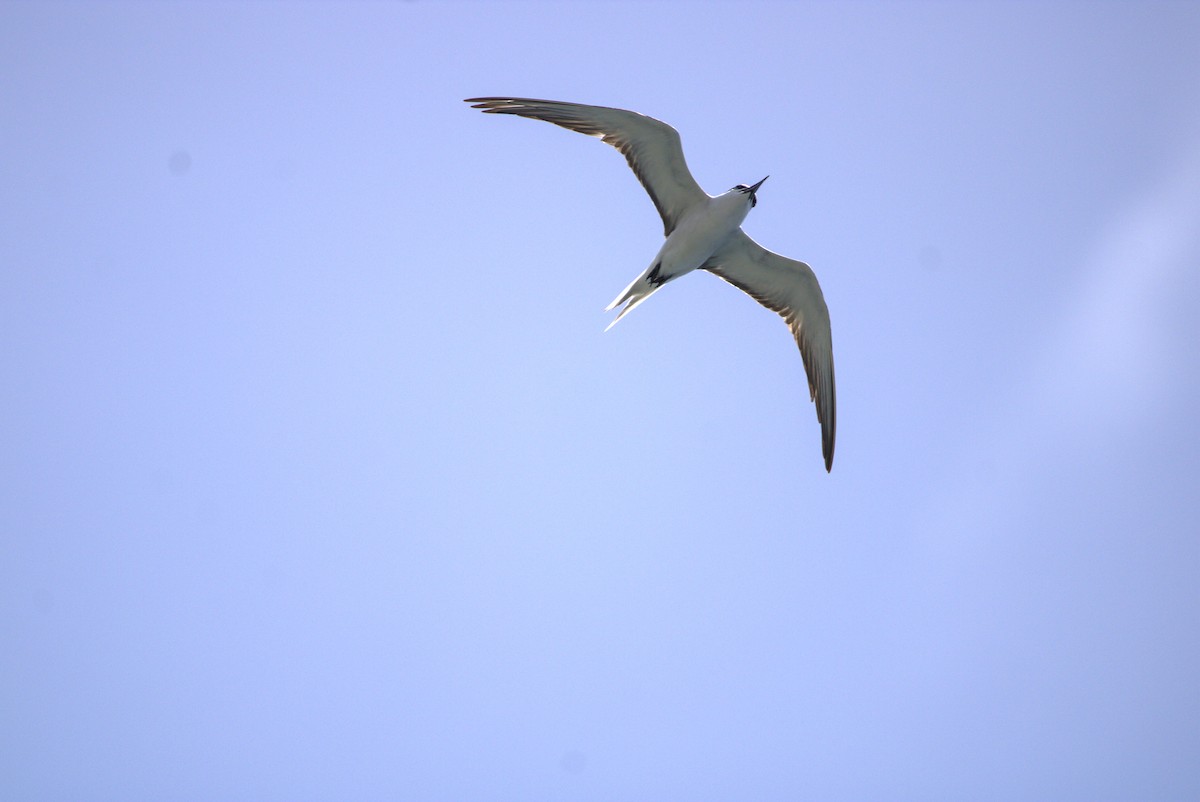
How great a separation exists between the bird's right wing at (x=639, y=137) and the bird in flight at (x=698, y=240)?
0.05 feet

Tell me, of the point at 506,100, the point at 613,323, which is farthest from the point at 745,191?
the point at 506,100

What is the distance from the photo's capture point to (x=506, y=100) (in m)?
14.6

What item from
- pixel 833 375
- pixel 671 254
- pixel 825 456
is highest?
pixel 671 254

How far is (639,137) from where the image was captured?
589 inches

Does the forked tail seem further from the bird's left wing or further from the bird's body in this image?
the bird's left wing

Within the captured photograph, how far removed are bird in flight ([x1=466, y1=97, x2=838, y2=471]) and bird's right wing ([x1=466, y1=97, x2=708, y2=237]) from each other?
15mm

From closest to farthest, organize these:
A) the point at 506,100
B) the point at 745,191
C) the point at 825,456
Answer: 1. the point at 506,100
2. the point at 745,191
3. the point at 825,456

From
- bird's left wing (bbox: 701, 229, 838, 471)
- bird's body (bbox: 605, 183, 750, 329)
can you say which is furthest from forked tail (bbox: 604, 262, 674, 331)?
bird's left wing (bbox: 701, 229, 838, 471)

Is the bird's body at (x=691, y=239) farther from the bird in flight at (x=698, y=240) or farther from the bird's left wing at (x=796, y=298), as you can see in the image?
the bird's left wing at (x=796, y=298)

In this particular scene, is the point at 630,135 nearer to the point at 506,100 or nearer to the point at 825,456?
the point at 506,100

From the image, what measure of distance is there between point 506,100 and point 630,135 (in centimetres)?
196

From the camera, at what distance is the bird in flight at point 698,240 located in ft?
48.3

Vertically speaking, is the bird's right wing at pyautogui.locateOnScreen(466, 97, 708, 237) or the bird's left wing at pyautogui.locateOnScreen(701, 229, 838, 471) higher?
the bird's right wing at pyautogui.locateOnScreen(466, 97, 708, 237)

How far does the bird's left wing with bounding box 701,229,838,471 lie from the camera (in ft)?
53.6
